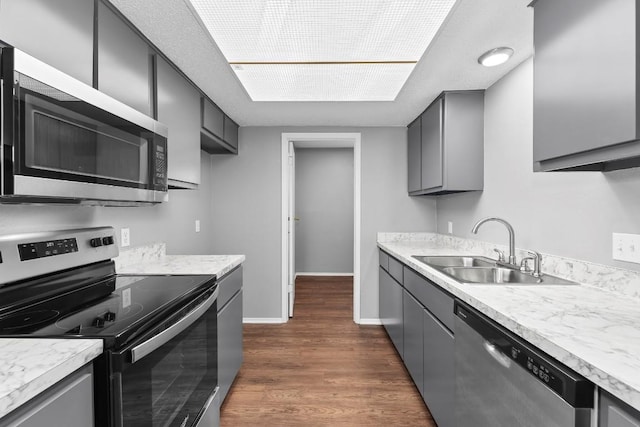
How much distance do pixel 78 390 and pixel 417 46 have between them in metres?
1.99

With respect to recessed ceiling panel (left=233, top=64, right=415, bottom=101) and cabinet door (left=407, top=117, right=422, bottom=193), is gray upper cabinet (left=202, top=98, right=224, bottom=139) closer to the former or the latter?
recessed ceiling panel (left=233, top=64, right=415, bottom=101)

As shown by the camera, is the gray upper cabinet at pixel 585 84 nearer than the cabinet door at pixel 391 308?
Yes

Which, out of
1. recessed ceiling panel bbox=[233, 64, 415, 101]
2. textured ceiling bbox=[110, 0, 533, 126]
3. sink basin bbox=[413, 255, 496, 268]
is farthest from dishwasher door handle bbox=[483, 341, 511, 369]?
recessed ceiling panel bbox=[233, 64, 415, 101]

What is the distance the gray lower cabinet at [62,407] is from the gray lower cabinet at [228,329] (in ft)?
3.19

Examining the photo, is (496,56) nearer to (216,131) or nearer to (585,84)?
(585,84)

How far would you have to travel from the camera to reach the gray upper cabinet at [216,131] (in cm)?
238

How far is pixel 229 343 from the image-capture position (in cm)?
194

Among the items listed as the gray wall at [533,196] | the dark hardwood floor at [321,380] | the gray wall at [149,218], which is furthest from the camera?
the dark hardwood floor at [321,380]

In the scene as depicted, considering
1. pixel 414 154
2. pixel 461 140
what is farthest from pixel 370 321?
pixel 461 140

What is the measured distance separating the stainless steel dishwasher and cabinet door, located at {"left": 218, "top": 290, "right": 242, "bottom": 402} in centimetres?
125

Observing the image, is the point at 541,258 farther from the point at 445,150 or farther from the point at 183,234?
the point at 183,234

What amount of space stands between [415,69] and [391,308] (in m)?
1.91

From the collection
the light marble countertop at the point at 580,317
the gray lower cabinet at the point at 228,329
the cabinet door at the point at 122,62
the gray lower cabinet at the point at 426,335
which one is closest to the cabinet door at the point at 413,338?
the gray lower cabinet at the point at 426,335

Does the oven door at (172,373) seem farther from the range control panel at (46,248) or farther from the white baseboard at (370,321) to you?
the white baseboard at (370,321)
